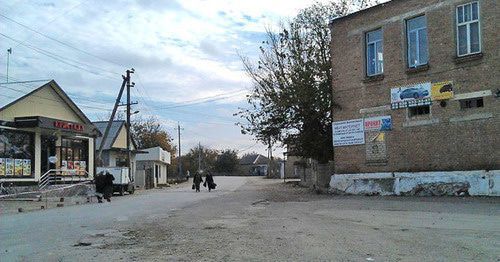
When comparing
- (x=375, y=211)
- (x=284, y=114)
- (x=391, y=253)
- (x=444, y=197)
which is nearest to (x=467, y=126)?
(x=444, y=197)

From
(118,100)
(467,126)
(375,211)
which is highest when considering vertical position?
(118,100)

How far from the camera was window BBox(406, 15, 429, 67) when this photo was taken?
2522cm

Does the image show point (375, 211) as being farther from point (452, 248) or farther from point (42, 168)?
point (42, 168)

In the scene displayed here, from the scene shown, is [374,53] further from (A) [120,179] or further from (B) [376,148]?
(A) [120,179]

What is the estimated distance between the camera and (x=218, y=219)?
16.0 m

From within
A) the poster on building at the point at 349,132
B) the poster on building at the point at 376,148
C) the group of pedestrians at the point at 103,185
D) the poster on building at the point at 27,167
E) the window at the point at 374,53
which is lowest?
the group of pedestrians at the point at 103,185

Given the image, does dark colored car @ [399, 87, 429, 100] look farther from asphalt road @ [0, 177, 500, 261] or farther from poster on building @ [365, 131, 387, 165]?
asphalt road @ [0, 177, 500, 261]

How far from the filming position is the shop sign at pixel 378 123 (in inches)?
1038

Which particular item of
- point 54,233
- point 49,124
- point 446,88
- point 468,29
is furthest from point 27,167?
point 468,29

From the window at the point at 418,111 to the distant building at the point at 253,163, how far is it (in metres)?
117

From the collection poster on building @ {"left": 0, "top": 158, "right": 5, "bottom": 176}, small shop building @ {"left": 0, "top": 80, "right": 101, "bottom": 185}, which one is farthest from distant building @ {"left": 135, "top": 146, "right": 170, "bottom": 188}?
poster on building @ {"left": 0, "top": 158, "right": 5, "bottom": 176}

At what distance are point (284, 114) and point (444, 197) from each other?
42.3ft

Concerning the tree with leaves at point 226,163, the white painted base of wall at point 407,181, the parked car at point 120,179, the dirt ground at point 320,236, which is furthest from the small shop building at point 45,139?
the tree with leaves at point 226,163

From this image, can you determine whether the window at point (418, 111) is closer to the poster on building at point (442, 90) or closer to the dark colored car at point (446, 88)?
the poster on building at point (442, 90)
